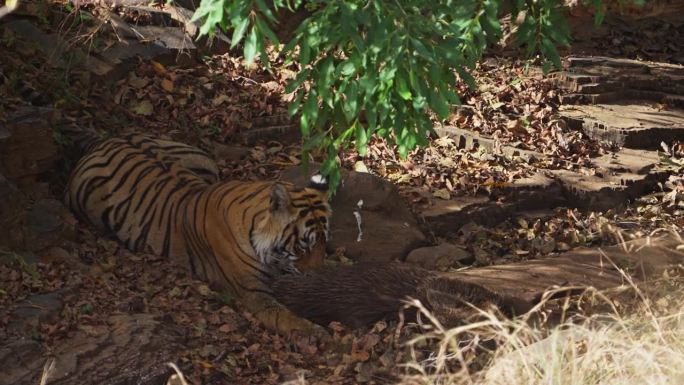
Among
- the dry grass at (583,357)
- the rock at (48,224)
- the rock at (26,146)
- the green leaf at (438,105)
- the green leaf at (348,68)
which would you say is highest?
the green leaf at (348,68)

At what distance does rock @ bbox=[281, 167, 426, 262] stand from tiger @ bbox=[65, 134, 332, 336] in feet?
2.50

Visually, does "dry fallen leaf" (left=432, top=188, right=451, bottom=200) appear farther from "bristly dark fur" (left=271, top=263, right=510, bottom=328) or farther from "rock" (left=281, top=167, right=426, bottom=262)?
"bristly dark fur" (left=271, top=263, right=510, bottom=328)

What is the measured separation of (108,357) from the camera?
534 centimetres

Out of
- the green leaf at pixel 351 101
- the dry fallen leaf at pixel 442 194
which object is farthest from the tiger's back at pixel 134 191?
the green leaf at pixel 351 101

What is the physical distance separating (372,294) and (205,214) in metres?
1.53

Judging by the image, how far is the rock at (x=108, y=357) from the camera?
202 inches

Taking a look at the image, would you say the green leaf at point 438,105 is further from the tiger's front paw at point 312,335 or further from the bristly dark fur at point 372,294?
the tiger's front paw at point 312,335

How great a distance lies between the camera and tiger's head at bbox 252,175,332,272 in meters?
6.46

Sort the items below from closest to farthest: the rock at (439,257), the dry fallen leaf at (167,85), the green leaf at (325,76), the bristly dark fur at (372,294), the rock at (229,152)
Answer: the green leaf at (325,76), the bristly dark fur at (372,294), the rock at (439,257), the rock at (229,152), the dry fallen leaf at (167,85)

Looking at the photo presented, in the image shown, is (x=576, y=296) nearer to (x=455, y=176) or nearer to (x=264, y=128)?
(x=455, y=176)

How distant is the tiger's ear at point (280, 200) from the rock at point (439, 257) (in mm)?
1204

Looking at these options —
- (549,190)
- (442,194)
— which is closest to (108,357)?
(442,194)

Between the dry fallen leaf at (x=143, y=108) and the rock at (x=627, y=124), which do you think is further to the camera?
the rock at (x=627, y=124)

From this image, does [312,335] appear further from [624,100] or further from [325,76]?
[624,100]
